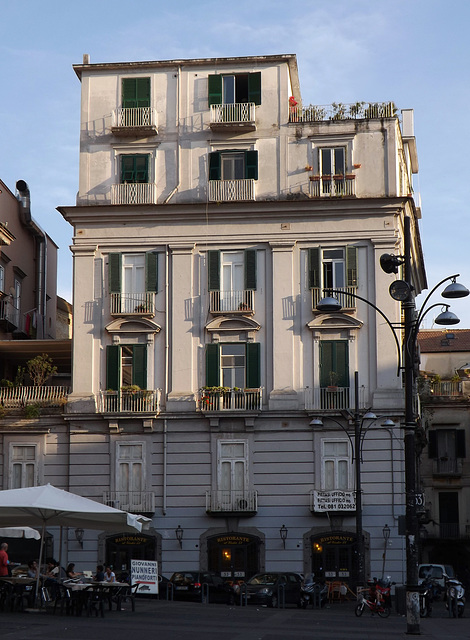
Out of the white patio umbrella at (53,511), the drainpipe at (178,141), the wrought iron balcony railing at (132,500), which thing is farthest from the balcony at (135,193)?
the white patio umbrella at (53,511)

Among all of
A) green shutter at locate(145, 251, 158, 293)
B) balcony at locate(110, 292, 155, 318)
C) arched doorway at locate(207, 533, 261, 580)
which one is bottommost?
arched doorway at locate(207, 533, 261, 580)

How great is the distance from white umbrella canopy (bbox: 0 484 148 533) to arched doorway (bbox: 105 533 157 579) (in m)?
14.7

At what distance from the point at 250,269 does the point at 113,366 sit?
7204 mm

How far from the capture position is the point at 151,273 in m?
44.8

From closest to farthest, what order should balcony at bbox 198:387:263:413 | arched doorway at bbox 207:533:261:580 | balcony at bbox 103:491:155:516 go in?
arched doorway at bbox 207:533:261:580
balcony at bbox 103:491:155:516
balcony at bbox 198:387:263:413

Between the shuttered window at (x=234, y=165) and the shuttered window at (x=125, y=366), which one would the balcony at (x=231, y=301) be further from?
the shuttered window at (x=234, y=165)

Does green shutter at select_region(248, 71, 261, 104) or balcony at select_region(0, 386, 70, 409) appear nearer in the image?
balcony at select_region(0, 386, 70, 409)

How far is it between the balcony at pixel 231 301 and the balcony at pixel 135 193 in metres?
5.15

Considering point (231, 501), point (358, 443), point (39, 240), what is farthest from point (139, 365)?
point (39, 240)

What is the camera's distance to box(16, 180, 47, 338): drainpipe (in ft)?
175

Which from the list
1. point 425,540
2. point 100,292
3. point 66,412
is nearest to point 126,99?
point 100,292

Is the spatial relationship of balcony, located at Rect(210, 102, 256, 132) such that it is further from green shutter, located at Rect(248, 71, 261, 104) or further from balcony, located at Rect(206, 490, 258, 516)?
balcony, located at Rect(206, 490, 258, 516)

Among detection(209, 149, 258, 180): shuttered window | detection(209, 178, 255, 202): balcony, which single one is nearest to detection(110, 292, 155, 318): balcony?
detection(209, 178, 255, 202): balcony

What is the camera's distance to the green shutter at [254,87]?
4600 cm
